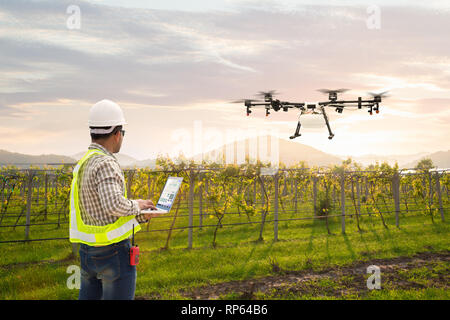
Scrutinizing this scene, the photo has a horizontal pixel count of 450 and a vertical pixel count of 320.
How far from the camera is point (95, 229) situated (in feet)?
8.18

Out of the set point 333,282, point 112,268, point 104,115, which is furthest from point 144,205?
point 333,282

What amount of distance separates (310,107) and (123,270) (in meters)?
8.17

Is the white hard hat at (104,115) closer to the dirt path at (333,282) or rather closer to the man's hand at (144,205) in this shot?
the man's hand at (144,205)

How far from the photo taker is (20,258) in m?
8.93

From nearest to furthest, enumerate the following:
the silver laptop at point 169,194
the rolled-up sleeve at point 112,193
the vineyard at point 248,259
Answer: the rolled-up sleeve at point 112,193
the silver laptop at point 169,194
the vineyard at point 248,259

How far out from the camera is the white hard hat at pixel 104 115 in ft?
8.58

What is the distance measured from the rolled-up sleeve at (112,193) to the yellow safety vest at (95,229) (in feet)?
0.48

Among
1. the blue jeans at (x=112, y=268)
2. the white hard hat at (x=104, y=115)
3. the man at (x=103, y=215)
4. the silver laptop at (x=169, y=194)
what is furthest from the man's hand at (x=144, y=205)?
the white hard hat at (x=104, y=115)

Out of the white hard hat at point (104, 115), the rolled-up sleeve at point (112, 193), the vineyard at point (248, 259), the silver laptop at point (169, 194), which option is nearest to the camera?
the rolled-up sleeve at point (112, 193)

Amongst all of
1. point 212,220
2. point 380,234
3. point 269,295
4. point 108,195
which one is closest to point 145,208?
point 108,195

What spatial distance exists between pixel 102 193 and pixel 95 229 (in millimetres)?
299

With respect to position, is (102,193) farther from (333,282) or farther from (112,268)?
(333,282)

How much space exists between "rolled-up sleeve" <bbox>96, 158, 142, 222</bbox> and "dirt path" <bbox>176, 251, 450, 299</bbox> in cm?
414

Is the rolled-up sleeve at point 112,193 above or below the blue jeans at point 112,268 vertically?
above
